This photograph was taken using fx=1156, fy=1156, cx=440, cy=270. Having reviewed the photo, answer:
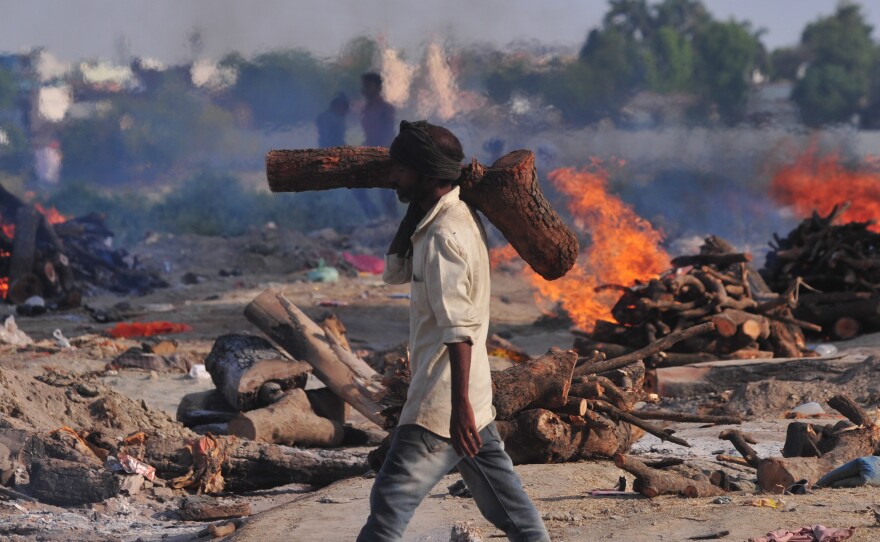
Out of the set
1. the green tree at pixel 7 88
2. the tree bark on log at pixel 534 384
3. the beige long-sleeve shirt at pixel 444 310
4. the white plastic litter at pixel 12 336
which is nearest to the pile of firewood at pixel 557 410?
the tree bark on log at pixel 534 384

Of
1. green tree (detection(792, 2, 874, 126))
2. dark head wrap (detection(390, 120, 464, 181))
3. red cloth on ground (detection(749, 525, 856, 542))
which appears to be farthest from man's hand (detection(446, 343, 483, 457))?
green tree (detection(792, 2, 874, 126))

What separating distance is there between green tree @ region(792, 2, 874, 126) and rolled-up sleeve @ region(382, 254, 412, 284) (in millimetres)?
20942

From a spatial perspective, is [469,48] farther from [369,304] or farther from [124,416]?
[124,416]

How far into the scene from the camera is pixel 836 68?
2631cm

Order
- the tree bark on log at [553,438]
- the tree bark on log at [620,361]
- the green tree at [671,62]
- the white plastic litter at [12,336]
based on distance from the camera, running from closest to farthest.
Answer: the tree bark on log at [553,438] < the tree bark on log at [620,361] < the white plastic litter at [12,336] < the green tree at [671,62]

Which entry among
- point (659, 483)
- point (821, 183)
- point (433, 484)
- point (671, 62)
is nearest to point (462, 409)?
point (433, 484)

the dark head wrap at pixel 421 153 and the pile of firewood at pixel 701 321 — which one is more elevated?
the dark head wrap at pixel 421 153

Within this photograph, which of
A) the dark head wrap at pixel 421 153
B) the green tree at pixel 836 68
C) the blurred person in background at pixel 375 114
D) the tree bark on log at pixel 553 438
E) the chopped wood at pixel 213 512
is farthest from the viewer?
the blurred person in background at pixel 375 114

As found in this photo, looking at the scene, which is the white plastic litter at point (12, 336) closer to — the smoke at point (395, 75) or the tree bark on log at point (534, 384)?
the tree bark on log at point (534, 384)

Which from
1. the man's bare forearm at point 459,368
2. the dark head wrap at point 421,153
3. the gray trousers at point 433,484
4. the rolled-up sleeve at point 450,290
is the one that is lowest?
the gray trousers at point 433,484

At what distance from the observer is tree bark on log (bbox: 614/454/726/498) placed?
6012 millimetres

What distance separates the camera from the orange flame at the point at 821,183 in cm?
2183

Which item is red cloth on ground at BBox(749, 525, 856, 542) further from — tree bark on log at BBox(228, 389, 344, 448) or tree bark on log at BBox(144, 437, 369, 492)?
tree bark on log at BBox(228, 389, 344, 448)

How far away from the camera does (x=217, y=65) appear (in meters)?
24.6
